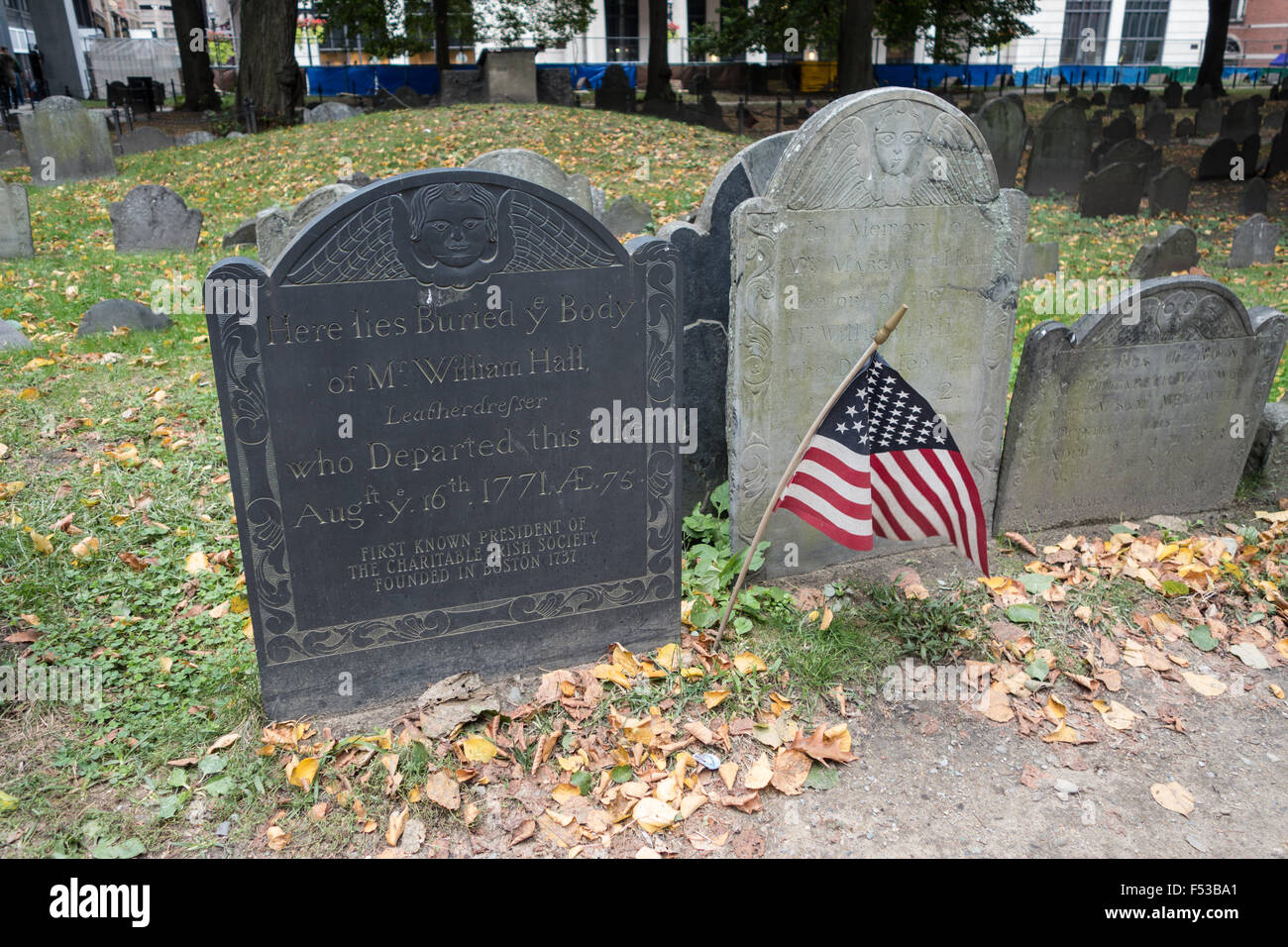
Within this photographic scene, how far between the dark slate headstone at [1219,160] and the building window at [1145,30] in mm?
35110

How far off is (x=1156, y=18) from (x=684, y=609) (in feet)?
173

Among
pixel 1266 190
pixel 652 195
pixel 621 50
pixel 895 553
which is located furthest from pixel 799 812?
pixel 621 50

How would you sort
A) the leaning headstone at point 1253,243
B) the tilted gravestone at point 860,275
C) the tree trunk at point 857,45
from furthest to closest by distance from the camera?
the tree trunk at point 857,45 → the leaning headstone at point 1253,243 → the tilted gravestone at point 860,275

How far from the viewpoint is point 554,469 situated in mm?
3732

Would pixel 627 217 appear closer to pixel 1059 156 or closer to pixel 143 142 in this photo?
pixel 1059 156

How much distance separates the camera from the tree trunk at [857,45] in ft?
68.3

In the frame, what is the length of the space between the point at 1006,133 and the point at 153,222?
13.7m

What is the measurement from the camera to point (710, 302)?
15.9ft

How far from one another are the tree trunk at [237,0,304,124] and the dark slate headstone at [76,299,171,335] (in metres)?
13.5

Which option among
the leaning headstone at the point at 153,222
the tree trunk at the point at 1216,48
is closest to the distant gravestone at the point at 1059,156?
the leaning headstone at the point at 153,222

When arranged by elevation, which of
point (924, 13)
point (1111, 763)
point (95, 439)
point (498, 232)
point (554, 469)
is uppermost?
point (924, 13)

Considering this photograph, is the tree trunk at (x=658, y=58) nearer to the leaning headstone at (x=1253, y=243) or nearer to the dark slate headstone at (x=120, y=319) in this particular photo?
the leaning headstone at (x=1253, y=243)

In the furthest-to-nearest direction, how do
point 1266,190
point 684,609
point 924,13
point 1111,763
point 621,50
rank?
1. point 621,50
2. point 924,13
3. point 1266,190
4. point 684,609
5. point 1111,763

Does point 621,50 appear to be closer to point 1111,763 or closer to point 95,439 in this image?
point 95,439
